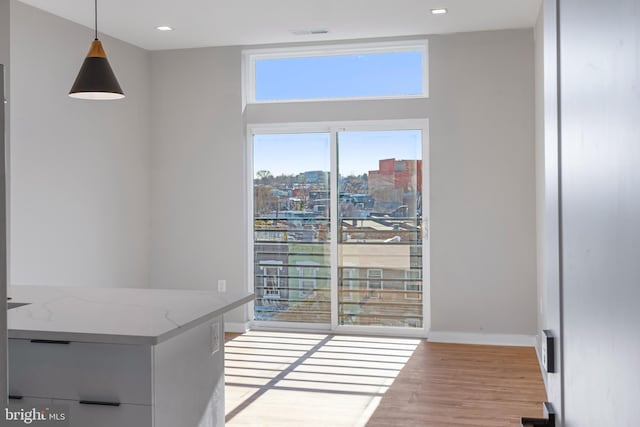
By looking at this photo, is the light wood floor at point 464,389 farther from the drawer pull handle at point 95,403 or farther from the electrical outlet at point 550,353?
A: the electrical outlet at point 550,353

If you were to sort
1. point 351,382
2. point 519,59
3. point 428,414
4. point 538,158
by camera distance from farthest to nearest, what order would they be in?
point 519,59, point 538,158, point 351,382, point 428,414

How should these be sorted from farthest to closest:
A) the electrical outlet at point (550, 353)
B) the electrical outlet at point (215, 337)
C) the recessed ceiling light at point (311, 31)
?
Result: the recessed ceiling light at point (311, 31)
the electrical outlet at point (215, 337)
the electrical outlet at point (550, 353)

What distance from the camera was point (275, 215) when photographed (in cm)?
654

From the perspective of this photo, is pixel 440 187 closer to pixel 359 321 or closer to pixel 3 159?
pixel 359 321

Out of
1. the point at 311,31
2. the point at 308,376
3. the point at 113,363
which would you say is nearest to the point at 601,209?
the point at 113,363

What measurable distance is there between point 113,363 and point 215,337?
63 centimetres

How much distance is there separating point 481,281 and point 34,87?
423cm

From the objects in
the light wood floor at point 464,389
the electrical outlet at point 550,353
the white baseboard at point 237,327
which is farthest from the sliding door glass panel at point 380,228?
the electrical outlet at point 550,353

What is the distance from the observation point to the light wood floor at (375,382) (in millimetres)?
3861

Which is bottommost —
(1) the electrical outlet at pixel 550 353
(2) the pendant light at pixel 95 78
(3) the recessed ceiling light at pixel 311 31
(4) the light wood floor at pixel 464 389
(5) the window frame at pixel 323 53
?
(4) the light wood floor at pixel 464 389

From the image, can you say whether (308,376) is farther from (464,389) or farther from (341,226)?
(341,226)

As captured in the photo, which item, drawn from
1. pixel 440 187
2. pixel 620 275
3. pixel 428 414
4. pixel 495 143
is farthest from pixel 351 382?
pixel 620 275

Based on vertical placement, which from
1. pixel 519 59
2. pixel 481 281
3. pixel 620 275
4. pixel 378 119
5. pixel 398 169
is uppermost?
pixel 519 59

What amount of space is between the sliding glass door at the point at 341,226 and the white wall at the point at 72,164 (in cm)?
125
